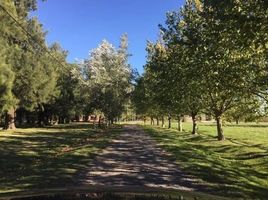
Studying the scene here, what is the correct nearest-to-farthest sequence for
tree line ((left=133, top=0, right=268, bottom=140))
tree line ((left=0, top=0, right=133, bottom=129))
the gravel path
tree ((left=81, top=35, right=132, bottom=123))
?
the gravel path
tree line ((left=133, top=0, right=268, bottom=140))
tree line ((left=0, top=0, right=133, bottom=129))
tree ((left=81, top=35, right=132, bottom=123))

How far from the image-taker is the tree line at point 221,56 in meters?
14.8

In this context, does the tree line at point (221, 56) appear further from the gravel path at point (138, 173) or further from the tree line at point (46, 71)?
the tree line at point (46, 71)

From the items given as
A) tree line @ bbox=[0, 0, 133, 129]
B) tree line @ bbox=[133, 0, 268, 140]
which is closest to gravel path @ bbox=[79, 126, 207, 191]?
tree line @ bbox=[133, 0, 268, 140]

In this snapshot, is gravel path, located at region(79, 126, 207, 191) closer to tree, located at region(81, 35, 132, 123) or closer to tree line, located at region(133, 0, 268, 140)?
tree line, located at region(133, 0, 268, 140)

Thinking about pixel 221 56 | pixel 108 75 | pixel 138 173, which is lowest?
pixel 138 173

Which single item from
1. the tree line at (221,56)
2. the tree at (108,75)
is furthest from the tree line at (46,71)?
the tree line at (221,56)

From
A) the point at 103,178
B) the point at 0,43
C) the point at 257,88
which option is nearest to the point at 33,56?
the point at 0,43

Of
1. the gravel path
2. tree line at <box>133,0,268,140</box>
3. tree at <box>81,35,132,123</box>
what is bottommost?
the gravel path

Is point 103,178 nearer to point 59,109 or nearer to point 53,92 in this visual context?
point 53,92

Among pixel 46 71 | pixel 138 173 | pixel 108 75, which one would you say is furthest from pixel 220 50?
pixel 46 71

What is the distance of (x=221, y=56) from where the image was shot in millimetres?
19844

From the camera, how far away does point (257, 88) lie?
2469cm

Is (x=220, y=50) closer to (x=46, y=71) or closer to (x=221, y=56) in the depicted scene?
(x=221, y=56)

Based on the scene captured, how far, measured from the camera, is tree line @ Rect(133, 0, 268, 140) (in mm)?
14773
